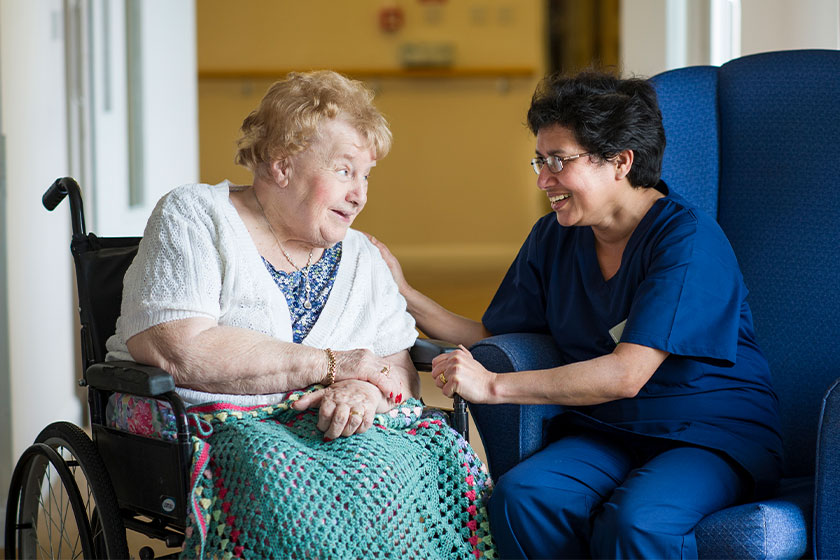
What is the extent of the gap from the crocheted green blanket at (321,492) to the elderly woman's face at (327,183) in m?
0.33

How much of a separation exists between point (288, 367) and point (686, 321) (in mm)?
718

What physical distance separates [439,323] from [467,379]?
0.44 metres

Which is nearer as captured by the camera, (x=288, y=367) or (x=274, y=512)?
(x=274, y=512)

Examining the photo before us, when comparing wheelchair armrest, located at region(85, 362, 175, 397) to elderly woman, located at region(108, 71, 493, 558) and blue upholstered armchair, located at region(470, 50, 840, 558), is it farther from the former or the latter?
blue upholstered armchair, located at region(470, 50, 840, 558)

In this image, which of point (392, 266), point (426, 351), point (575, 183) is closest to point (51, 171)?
point (392, 266)

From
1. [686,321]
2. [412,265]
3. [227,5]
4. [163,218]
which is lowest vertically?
[412,265]

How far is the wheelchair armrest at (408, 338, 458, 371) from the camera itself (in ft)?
6.42

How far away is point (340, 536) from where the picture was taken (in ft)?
4.97

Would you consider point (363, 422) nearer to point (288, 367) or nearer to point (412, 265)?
point (288, 367)

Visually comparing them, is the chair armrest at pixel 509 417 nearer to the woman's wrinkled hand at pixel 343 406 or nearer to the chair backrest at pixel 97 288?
the woman's wrinkled hand at pixel 343 406

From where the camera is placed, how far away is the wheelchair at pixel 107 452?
157 cm

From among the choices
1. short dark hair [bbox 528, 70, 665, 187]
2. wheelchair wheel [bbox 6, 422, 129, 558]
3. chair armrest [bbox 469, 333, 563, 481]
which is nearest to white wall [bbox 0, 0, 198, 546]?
wheelchair wheel [bbox 6, 422, 129, 558]

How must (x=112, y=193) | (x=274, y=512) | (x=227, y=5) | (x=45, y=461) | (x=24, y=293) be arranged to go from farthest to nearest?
(x=227, y=5), (x=112, y=193), (x=24, y=293), (x=45, y=461), (x=274, y=512)

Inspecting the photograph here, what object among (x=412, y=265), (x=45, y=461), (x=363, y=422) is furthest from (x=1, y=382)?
(x=412, y=265)
